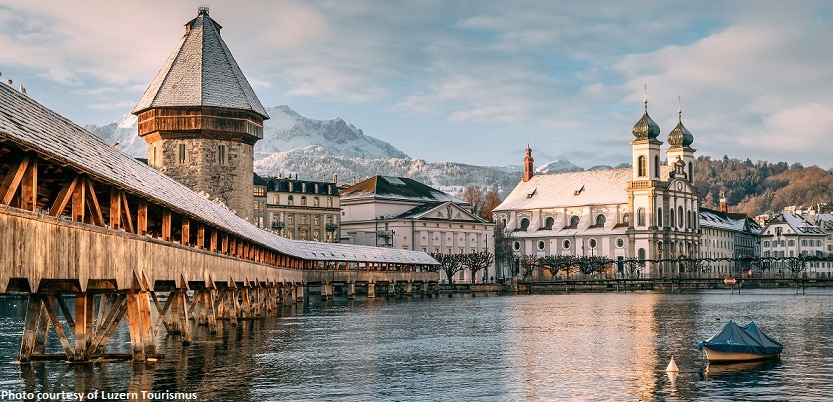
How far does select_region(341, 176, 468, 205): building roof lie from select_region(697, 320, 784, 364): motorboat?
122 meters

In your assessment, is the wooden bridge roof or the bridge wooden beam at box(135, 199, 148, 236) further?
the bridge wooden beam at box(135, 199, 148, 236)

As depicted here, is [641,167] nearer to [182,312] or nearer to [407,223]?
[407,223]

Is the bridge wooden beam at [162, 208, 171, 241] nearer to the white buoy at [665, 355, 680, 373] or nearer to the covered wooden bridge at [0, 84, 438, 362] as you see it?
the covered wooden bridge at [0, 84, 438, 362]

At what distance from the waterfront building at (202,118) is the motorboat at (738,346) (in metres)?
60.0

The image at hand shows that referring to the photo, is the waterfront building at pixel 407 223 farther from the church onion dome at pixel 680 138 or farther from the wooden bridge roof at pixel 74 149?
the wooden bridge roof at pixel 74 149

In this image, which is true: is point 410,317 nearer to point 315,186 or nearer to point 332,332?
point 332,332

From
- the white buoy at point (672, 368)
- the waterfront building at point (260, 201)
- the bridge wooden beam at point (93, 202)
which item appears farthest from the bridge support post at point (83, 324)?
the waterfront building at point (260, 201)

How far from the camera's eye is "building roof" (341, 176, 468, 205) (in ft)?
539

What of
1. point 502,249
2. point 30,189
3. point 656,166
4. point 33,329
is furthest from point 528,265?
point 30,189

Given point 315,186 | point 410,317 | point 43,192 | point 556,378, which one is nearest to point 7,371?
point 43,192

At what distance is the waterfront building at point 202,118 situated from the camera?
93.6 meters

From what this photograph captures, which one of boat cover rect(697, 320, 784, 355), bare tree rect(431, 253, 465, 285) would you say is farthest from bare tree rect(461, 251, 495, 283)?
boat cover rect(697, 320, 784, 355)

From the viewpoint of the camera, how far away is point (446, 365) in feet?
134

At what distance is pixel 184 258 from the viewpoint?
41.2 m
